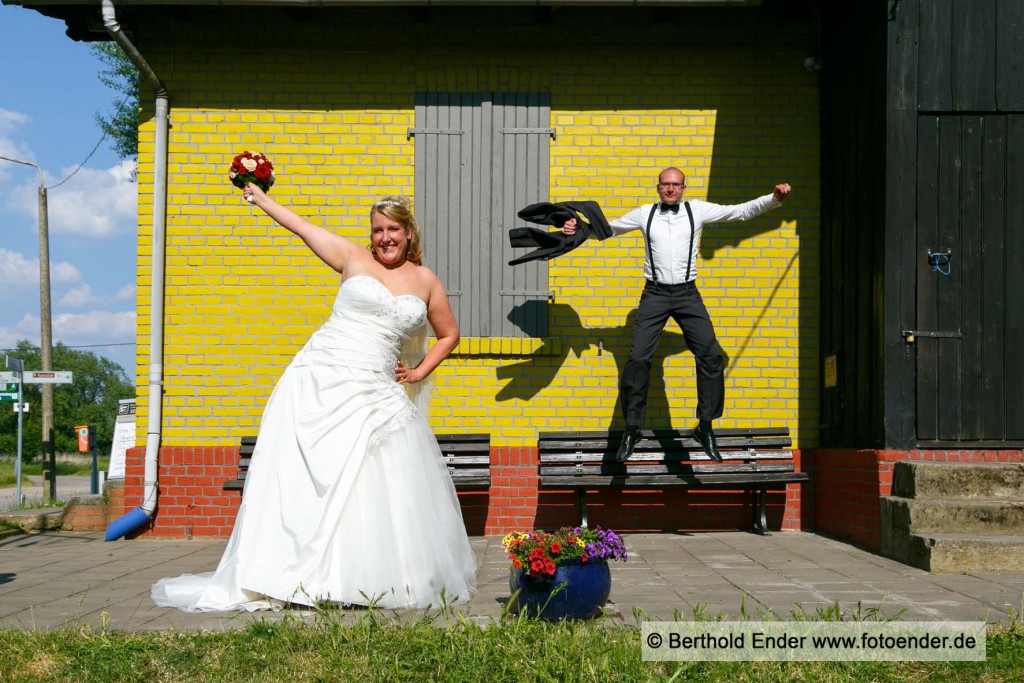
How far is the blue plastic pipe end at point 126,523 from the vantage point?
324 inches

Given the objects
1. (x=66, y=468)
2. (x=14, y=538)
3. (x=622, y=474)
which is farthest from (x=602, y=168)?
(x=66, y=468)

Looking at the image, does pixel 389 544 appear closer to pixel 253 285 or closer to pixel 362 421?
pixel 362 421

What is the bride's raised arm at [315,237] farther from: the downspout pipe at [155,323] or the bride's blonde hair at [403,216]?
the downspout pipe at [155,323]

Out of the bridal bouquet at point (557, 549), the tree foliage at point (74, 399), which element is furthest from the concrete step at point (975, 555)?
the tree foliage at point (74, 399)

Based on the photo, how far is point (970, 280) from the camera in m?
7.12

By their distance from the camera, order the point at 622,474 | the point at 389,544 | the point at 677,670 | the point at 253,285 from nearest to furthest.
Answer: the point at 677,670 → the point at 389,544 → the point at 622,474 → the point at 253,285

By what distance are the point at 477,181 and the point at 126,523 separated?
396 centimetres

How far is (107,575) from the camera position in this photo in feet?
20.9

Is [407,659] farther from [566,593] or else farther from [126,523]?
[126,523]

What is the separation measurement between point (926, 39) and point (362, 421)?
474 centimetres

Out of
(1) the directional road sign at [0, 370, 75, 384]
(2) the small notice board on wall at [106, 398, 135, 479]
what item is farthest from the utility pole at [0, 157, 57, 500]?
(2) the small notice board on wall at [106, 398, 135, 479]

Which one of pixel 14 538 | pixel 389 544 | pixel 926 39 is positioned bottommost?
pixel 14 538

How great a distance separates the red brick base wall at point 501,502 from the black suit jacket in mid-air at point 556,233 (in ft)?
5.47

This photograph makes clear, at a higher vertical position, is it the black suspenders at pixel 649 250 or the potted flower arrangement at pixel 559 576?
the black suspenders at pixel 649 250
